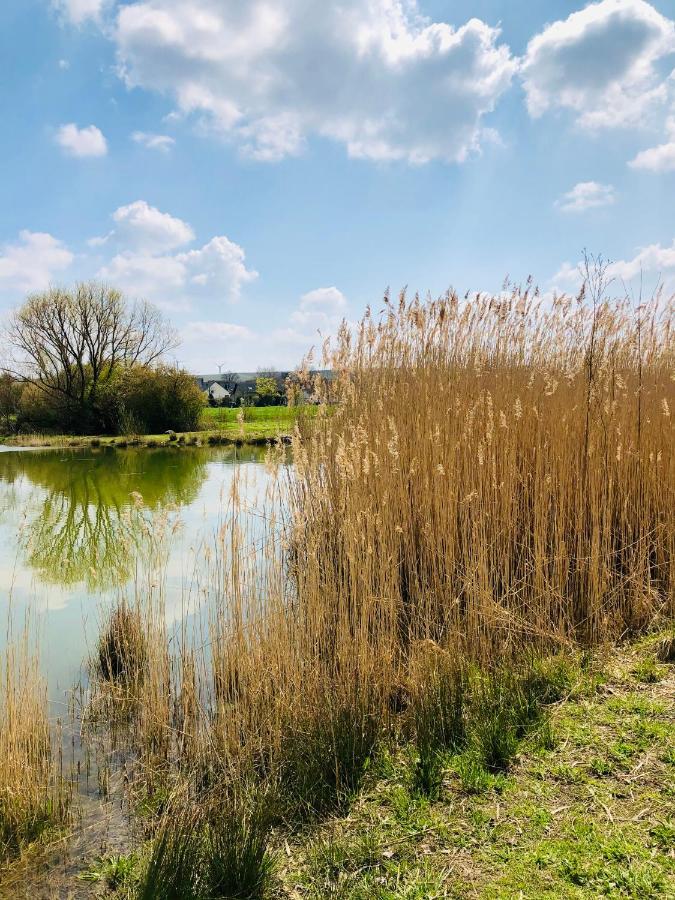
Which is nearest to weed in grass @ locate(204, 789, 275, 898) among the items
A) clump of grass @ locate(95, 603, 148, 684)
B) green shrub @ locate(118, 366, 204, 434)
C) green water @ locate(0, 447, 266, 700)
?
green water @ locate(0, 447, 266, 700)

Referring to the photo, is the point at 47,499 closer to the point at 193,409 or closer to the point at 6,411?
the point at 193,409

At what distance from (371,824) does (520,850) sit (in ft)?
1.76

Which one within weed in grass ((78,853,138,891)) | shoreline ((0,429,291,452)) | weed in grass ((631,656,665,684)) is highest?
shoreline ((0,429,291,452))

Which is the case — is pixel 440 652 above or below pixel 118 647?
above

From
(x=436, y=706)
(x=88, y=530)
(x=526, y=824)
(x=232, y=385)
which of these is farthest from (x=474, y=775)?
(x=232, y=385)

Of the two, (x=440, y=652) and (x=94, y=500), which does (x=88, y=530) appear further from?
(x=440, y=652)

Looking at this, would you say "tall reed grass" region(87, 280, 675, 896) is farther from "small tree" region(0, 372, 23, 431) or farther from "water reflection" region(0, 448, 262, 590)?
"small tree" region(0, 372, 23, 431)

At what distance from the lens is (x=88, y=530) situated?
355 inches

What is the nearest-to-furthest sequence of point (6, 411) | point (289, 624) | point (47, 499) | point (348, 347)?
point (289, 624)
point (348, 347)
point (47, 499)
point (6, 411)

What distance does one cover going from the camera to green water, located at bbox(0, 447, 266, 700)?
439 centimetres

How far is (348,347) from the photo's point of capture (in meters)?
4.56

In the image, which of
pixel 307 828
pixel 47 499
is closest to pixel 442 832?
pixel 307 828

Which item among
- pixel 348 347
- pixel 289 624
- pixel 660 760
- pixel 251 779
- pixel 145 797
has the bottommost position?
pixel 145 797

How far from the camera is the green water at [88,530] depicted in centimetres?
439
